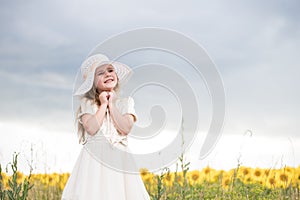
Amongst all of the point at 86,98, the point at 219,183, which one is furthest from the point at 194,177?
the point at 86,98

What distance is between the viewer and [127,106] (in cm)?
359

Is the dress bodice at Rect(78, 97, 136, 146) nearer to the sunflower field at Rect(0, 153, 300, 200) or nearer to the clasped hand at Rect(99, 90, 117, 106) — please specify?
the clasped hand at Rect(99, 90, 117, 106)

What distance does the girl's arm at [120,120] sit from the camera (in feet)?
11.6

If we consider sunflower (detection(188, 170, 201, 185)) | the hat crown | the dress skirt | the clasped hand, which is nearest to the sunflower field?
sunflower (detection(188, 170, 201, 185))

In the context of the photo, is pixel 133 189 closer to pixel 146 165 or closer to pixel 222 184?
pixel 146 165

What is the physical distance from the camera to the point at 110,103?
3.54 m

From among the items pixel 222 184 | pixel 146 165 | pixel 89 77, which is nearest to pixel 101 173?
pixel 146 165

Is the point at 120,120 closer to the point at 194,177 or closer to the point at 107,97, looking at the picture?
the point at 107,97

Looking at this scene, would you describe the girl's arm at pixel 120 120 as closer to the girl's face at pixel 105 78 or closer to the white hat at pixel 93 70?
the girl's face at pixel 105 78

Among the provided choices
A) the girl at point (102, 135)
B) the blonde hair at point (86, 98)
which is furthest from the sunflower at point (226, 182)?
the blonde hair at point (86, 98)

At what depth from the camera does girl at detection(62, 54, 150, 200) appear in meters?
3.42

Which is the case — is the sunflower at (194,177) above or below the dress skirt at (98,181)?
above

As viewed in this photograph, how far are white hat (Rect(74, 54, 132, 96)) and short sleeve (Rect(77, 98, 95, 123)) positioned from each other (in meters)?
0.09

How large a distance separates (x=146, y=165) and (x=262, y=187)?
2130 mm
